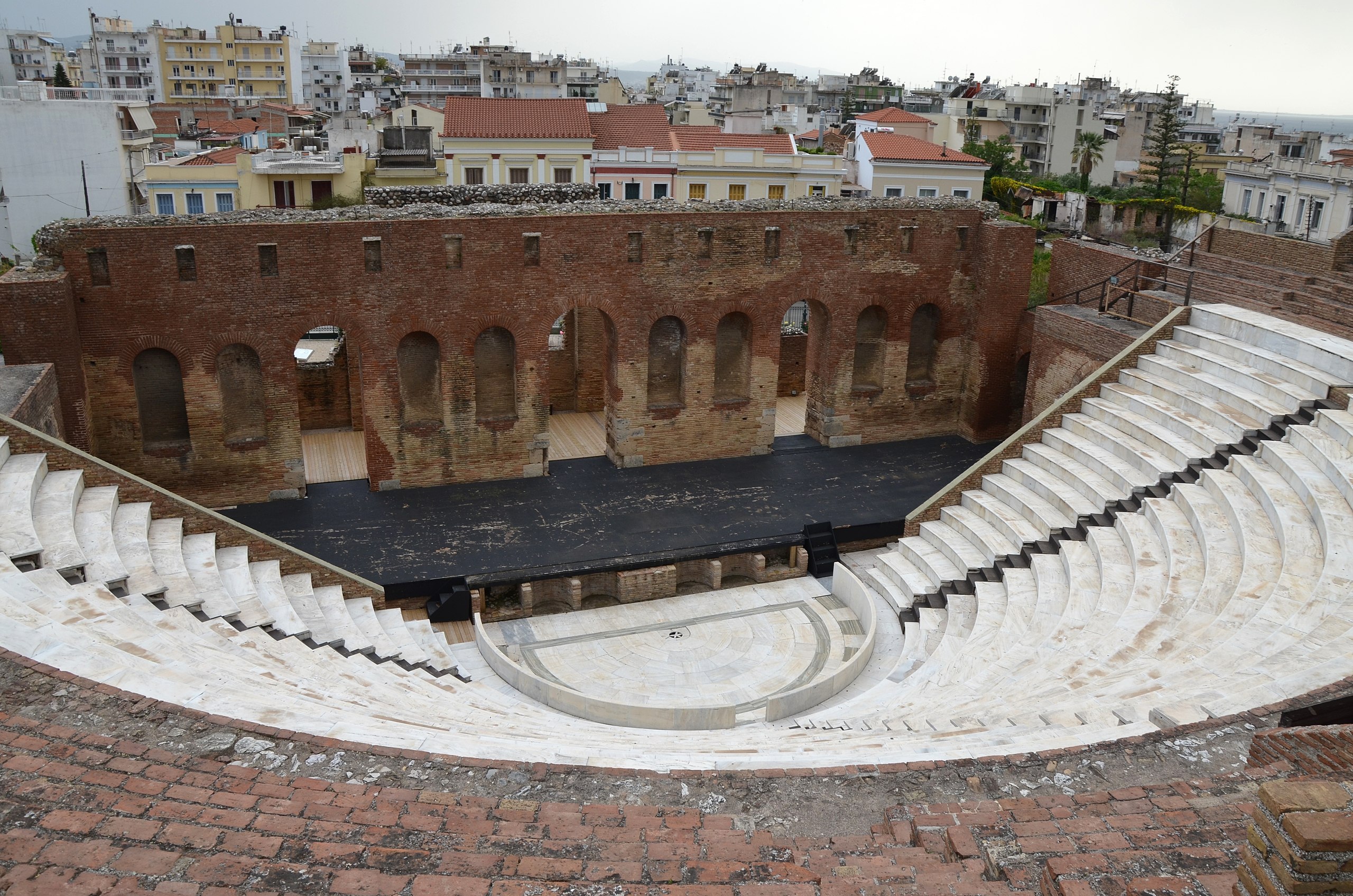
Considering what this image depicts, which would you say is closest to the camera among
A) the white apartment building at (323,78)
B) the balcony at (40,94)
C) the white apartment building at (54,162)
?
the white apartment building at (54,162)

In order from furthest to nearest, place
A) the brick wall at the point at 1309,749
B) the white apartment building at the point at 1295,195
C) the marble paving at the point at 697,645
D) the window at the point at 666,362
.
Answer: the white apartment building at the point at 1295,195 < the window at the point at 666,362 < the marble paving at the point at 697,645 < the brick wall at the point at 1309,749

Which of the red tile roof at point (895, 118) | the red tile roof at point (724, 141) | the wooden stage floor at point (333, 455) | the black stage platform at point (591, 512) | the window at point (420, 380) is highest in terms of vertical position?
the red tile roof at point (895, 118)

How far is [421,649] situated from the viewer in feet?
44.0

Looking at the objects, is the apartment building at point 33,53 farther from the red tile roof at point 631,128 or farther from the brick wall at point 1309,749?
the brick wall at point 1309,749

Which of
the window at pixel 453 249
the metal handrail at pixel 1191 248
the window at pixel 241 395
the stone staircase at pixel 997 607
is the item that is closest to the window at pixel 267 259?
the window at pixel 241 395

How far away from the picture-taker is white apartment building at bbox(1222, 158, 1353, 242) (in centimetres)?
3109

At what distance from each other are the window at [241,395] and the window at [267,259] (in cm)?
130

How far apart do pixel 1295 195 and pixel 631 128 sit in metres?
21.1

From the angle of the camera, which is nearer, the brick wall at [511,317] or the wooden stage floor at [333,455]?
the brick wall at [511,317]

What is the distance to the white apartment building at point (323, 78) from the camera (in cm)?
8431

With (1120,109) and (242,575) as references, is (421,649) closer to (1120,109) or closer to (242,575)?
(242,575)

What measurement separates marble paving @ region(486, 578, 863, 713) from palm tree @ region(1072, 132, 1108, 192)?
4191 centimetres

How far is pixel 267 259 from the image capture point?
1609cm

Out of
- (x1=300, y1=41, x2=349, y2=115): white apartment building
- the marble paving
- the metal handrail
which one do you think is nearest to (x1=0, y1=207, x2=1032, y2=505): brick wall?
the metal handrail
